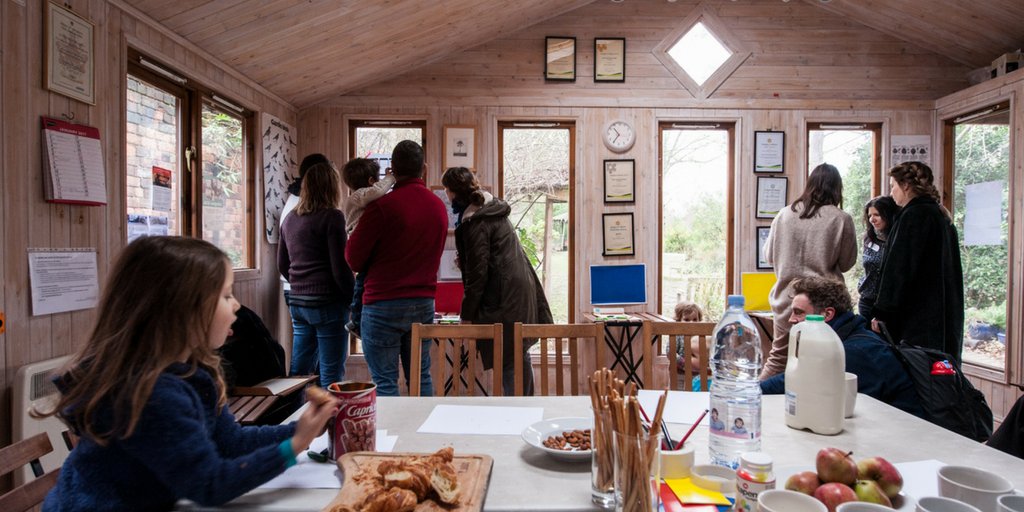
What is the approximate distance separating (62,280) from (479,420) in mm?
1641

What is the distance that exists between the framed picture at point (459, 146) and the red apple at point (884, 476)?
366cm

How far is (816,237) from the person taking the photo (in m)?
3.16

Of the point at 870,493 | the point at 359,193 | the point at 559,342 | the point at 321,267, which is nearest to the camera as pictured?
the point at 870,493

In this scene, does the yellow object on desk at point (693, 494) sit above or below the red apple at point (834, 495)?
below

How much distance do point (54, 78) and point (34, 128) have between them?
0.64 feet

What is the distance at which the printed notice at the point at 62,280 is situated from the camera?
2.00 meters

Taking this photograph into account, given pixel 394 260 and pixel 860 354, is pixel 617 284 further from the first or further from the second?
pixel 860 354

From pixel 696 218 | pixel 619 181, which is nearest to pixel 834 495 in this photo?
pixel 619 181

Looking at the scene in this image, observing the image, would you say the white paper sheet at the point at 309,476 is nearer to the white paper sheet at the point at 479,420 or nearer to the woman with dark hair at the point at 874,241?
the white paper sheet at the point at 479,420

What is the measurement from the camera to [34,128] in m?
2.00

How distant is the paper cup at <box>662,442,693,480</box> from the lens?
41.8 inches

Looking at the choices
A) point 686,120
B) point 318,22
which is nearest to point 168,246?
point 318,22

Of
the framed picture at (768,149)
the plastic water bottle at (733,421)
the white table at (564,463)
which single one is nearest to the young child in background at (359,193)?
the white table at (564,463)

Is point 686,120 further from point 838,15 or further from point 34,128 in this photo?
point 34,128
